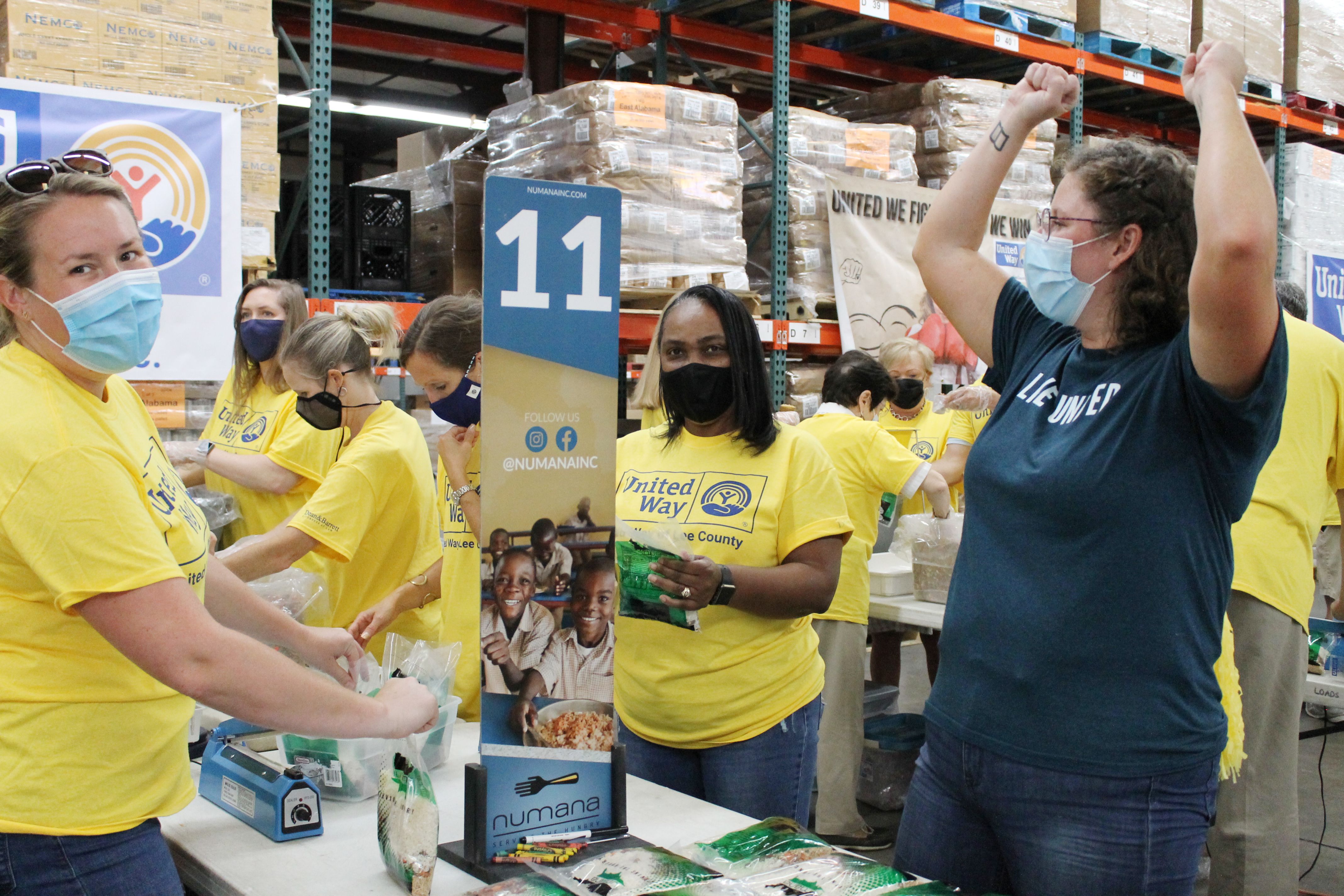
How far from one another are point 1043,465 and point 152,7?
369 cm

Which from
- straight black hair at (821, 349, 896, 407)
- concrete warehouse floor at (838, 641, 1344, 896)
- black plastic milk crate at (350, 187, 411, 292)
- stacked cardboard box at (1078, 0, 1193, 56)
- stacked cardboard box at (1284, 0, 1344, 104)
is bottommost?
concrete warehouse floor at (838, 641, 1344, 896)

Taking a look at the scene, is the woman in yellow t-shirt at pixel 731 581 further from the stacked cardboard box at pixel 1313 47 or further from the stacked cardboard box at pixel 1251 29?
the stacked cardboard box at pixel 1313 47

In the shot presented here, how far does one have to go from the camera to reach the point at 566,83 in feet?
27.2

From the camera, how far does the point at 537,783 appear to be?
1.66 metres

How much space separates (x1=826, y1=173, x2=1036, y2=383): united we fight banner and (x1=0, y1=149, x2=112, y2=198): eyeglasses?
4.50 metres

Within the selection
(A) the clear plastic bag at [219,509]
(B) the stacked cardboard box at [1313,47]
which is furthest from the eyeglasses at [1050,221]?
(B) the stacked cardboard box at [1313,47]

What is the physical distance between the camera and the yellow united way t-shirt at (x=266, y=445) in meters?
3.19

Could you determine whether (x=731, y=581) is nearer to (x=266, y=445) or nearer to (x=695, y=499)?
(x=695, y=499)

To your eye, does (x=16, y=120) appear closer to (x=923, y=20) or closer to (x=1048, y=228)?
(x=1048, y=228)

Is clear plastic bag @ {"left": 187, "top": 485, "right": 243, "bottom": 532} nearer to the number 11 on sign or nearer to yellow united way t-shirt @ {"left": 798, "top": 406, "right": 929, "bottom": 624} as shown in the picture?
yellow united way t-shirt @ {"left": 798, "top": 406, "right": 929, "bottom": 624}

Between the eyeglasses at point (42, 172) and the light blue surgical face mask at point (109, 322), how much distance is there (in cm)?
14

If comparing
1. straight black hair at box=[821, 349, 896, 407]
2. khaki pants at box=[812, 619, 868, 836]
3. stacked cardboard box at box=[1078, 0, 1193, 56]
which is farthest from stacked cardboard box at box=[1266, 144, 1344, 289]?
khaki pants at box=[812, 619, 868, 836]

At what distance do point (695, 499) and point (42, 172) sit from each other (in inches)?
50.1

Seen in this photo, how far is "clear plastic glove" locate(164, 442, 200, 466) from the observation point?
3461mm
